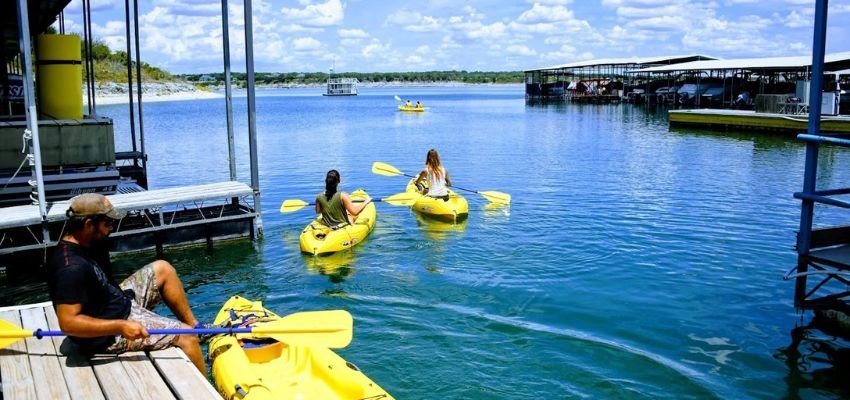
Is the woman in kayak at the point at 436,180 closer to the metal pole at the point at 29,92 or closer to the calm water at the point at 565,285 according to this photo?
the calm water at the point at 565,285

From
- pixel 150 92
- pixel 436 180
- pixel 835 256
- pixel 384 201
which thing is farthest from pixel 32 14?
pixel 150 92

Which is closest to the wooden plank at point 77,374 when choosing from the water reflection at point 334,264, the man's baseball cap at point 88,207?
the man's baseball cap at point 88,207

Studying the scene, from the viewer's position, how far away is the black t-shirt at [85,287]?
15.0 ft

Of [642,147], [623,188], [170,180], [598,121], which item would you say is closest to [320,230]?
[623,188]

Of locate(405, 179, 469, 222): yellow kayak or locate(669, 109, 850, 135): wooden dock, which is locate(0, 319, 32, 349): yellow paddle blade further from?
locate(669, 109, 850, 135): wooden dock

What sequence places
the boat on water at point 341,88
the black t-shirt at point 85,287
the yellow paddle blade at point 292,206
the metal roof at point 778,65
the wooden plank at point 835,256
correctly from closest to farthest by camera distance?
the black t-shirt at point 85,287 < the wooden plank at point 835,256 < the yellow paddle blade at point 292,206 < the metal roof at point 778,65 < the boat on water at point 341,88

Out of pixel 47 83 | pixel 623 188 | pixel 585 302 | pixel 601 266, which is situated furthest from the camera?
pixel 623 188

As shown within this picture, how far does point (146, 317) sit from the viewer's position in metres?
5.19

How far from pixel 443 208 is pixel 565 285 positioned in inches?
190

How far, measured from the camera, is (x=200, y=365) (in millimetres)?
5438

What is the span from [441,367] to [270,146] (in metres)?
28.4

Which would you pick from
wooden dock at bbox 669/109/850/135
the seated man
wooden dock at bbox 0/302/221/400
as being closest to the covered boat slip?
wooden dock at bbox 0/302/221/400

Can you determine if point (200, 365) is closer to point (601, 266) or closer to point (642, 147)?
point (601, 266)

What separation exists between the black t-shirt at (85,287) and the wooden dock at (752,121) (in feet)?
101
